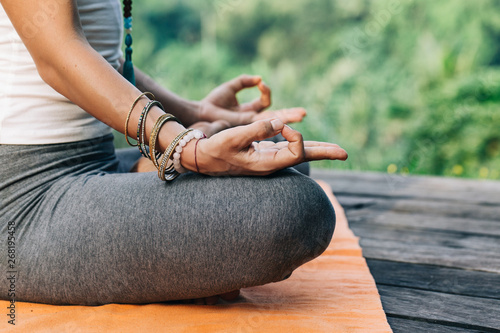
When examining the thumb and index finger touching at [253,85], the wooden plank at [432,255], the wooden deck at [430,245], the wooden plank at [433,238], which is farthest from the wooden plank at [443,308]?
the thumb and index finger touching at [253,85]

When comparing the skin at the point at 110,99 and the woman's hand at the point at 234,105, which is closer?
Answer: the skin at the point at 110,99

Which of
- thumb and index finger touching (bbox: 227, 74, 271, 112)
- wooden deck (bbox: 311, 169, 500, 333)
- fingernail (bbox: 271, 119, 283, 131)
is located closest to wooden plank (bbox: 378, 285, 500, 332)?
wooden deck (bbox: 311, 169, 500, 333)

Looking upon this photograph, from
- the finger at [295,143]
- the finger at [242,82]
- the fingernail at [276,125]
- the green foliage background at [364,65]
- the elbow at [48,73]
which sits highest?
the elbow at [48,73]

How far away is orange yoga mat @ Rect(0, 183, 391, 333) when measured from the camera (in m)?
0.92

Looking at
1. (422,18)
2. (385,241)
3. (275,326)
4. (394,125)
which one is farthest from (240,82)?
(422,18)

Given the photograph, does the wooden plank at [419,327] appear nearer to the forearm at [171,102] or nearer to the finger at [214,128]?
the finger at [214,128]

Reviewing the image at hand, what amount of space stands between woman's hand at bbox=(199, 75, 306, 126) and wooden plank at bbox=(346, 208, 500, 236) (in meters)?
0.56

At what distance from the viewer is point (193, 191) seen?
89 cm

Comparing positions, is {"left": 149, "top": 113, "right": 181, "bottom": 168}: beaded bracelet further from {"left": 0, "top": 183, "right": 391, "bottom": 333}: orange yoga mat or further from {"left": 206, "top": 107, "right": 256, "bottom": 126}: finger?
{"left": 206, "top": 107, "right": 256, "bottom": 126}: finger

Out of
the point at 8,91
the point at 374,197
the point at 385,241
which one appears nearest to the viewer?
the point at 8,91

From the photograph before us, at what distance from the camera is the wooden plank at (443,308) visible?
101 cm

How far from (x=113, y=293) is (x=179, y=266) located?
0.17 metres

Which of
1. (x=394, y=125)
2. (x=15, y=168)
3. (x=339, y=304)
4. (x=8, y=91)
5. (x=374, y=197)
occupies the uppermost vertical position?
(x=8, y=91)

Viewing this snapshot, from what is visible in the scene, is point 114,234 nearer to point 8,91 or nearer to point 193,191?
point 193,191
